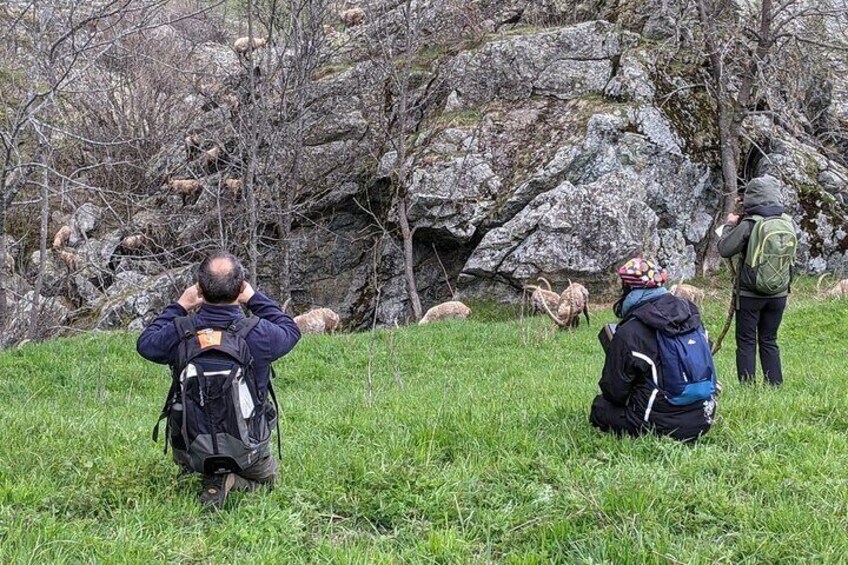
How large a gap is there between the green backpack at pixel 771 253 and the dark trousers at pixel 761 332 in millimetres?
223

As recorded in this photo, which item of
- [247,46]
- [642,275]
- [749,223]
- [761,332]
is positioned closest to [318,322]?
[247,46]

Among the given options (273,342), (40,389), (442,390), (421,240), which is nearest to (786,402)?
(442,390)

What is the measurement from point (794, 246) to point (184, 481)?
5.02 metres

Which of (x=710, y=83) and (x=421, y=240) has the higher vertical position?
(x=710, y=83)

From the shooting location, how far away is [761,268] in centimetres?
564

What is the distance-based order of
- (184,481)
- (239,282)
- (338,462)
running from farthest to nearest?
(338,462), (184,481), (239,282)

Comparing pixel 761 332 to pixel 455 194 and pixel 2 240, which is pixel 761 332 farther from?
pixel 455 194

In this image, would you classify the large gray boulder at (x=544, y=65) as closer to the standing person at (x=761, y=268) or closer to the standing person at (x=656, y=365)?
the standing person at (x=761, y=268)

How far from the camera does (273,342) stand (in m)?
3.41

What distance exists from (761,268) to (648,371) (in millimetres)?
2330

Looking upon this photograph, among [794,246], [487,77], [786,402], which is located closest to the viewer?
[786,402]

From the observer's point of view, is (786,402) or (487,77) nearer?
(786,402)

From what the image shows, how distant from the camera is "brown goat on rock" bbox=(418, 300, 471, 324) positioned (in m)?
14.1

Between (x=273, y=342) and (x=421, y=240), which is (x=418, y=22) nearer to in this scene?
(x=421, y=240)
